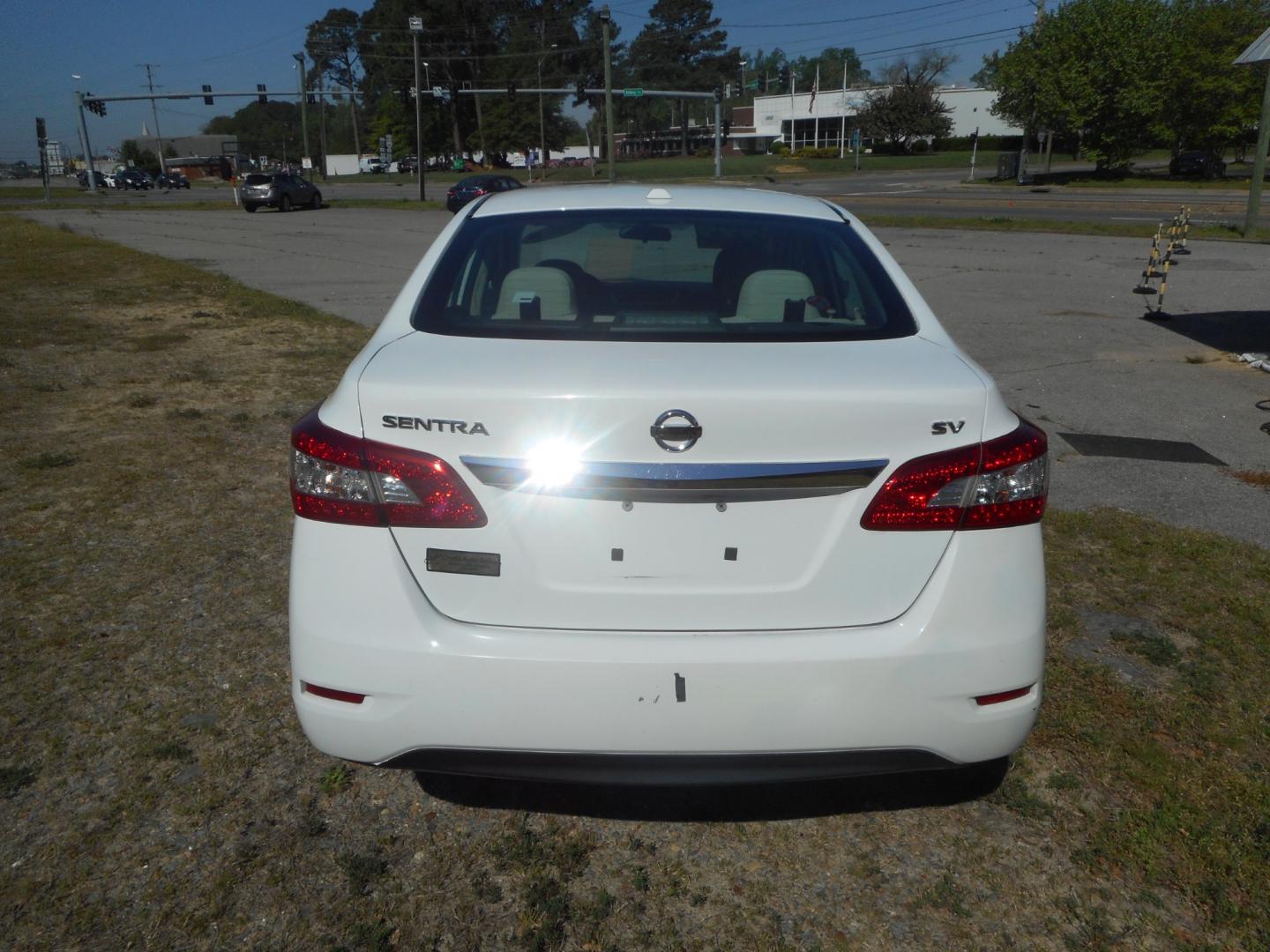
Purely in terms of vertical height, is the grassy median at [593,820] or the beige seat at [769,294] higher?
the beige seat at [769,294]

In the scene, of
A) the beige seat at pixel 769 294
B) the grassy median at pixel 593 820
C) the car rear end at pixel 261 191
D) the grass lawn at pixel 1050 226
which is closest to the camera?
the grassy median at pixel 593 820

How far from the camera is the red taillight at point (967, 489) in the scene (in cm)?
220

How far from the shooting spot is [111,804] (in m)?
2.89

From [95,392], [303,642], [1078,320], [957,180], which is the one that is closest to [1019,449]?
[303,642]

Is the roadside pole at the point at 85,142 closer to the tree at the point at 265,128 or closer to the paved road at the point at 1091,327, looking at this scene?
the paved road at the point at 1091,327

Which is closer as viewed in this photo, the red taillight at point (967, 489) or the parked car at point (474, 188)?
the red taillight at point (967, 489)

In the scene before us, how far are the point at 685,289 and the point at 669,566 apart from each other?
1.79 meters

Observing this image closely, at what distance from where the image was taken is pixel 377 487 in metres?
2.26

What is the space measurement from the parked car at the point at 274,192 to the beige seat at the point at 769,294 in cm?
4252

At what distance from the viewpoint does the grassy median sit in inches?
96.3

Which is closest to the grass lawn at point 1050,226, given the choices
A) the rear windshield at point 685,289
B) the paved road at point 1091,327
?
the paved road at point 1091,327

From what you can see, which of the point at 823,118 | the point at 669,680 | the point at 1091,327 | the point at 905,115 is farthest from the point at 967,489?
the point at 823,118

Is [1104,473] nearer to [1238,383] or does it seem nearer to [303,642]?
[1238,383]

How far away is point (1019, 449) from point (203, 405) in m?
6.96
